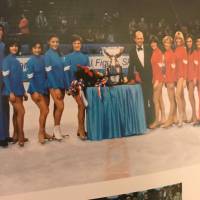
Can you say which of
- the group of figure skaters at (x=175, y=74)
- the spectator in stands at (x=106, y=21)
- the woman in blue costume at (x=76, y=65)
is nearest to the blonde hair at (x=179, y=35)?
the group of figure skaters at (x=175, y=74)

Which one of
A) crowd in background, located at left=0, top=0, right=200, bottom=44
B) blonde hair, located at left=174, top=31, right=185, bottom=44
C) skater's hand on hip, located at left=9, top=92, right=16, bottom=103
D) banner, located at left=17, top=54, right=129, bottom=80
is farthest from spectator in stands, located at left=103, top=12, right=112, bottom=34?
skater's hand on hip, located at left=9, top=92, right=16, bottom=103

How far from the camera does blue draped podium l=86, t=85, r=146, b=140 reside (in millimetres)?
1410

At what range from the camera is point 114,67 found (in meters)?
1.43

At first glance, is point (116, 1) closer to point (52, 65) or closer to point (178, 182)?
point (52, 65)

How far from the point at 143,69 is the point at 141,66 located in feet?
0.06

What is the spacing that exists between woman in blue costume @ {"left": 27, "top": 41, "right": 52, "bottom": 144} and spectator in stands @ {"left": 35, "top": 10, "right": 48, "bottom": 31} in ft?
0.18

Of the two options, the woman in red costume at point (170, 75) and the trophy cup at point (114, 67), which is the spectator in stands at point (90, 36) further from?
the woman in red costume at point (170, 75)

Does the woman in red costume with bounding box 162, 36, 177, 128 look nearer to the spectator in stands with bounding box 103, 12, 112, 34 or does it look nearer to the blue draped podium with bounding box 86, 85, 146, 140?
the blue draped podium with bounding box 86, 85, 146, 140

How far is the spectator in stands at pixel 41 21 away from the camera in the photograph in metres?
1.28

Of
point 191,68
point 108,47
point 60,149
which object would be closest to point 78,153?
point 60,149

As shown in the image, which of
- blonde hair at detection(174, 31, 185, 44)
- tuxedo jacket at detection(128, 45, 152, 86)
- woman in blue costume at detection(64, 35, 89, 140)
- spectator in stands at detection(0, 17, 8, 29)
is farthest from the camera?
blonde hair at detection(174, 31, 185, 44)

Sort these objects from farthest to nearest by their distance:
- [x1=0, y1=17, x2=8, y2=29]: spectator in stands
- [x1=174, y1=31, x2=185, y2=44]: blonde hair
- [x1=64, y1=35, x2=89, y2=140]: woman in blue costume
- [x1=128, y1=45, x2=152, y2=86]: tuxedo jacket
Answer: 1. [x1=174, y1=31, x2=185, y2=44]: blonde hair
2. [x1=128, y1=45, x2=152, y2=86]: tuxedo jacket
3. [x1=64, y1=35, x2=89, y2=140]: woman in blue costume
4. [x1=0, y1=17, x2=8, y2=29]: spectator in stands

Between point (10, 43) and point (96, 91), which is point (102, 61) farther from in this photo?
point (10, 43)

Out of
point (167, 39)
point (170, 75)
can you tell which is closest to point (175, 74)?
point (170, 75)
